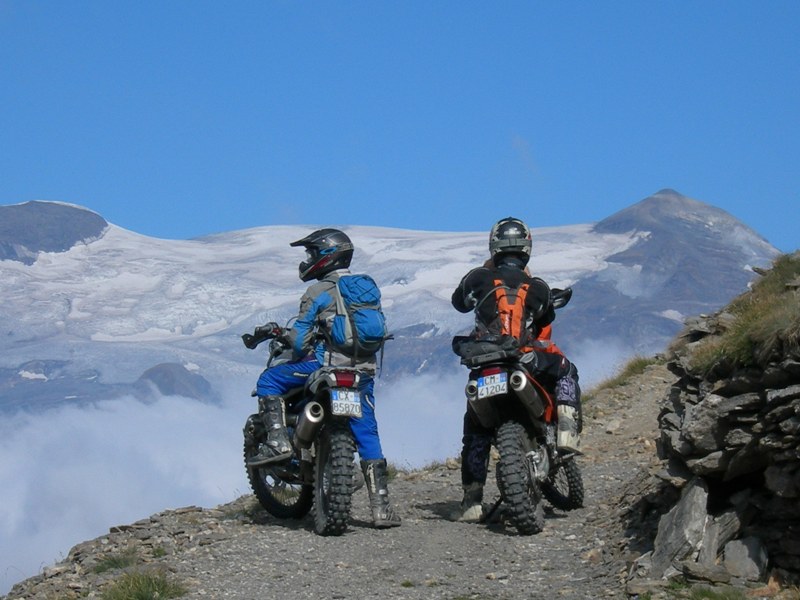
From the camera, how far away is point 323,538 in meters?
10.7

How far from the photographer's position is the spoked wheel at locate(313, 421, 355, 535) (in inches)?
418

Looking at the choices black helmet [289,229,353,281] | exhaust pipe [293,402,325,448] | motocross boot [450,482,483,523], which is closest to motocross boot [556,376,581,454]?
motocross boot [450,482,483,523]

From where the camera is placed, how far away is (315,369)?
11.4m

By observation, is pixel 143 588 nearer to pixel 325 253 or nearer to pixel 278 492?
pixel 278 492

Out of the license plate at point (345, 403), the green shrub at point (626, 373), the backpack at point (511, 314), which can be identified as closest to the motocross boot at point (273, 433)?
the license plate at point (345, 403)

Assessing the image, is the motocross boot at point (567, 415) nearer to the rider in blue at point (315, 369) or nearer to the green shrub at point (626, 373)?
the rider in blue at point (315, 369)

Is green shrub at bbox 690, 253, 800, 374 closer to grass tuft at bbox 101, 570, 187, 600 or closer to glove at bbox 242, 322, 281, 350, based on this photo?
glove at bbox 242, 322, 281, 350

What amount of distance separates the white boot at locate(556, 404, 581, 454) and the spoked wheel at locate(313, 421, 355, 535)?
1613mm

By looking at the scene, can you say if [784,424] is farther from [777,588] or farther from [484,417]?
Result: [484,417]

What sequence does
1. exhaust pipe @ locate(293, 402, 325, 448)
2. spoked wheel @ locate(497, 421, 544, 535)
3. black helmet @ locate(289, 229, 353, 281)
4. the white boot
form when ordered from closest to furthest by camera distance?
spoked wheel @ locate(497, 421, 544, 535) → the white boot → exhaust pipe @ locate(293, 402, 325, 448) → black helmet @ locate(289, 229, 353, 281)

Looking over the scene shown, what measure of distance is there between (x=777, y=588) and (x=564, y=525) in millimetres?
3050

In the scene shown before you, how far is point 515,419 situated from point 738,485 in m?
2.25

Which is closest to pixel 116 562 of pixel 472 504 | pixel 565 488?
pixel 472 504

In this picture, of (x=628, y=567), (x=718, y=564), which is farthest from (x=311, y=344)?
(x=718, y=564)
